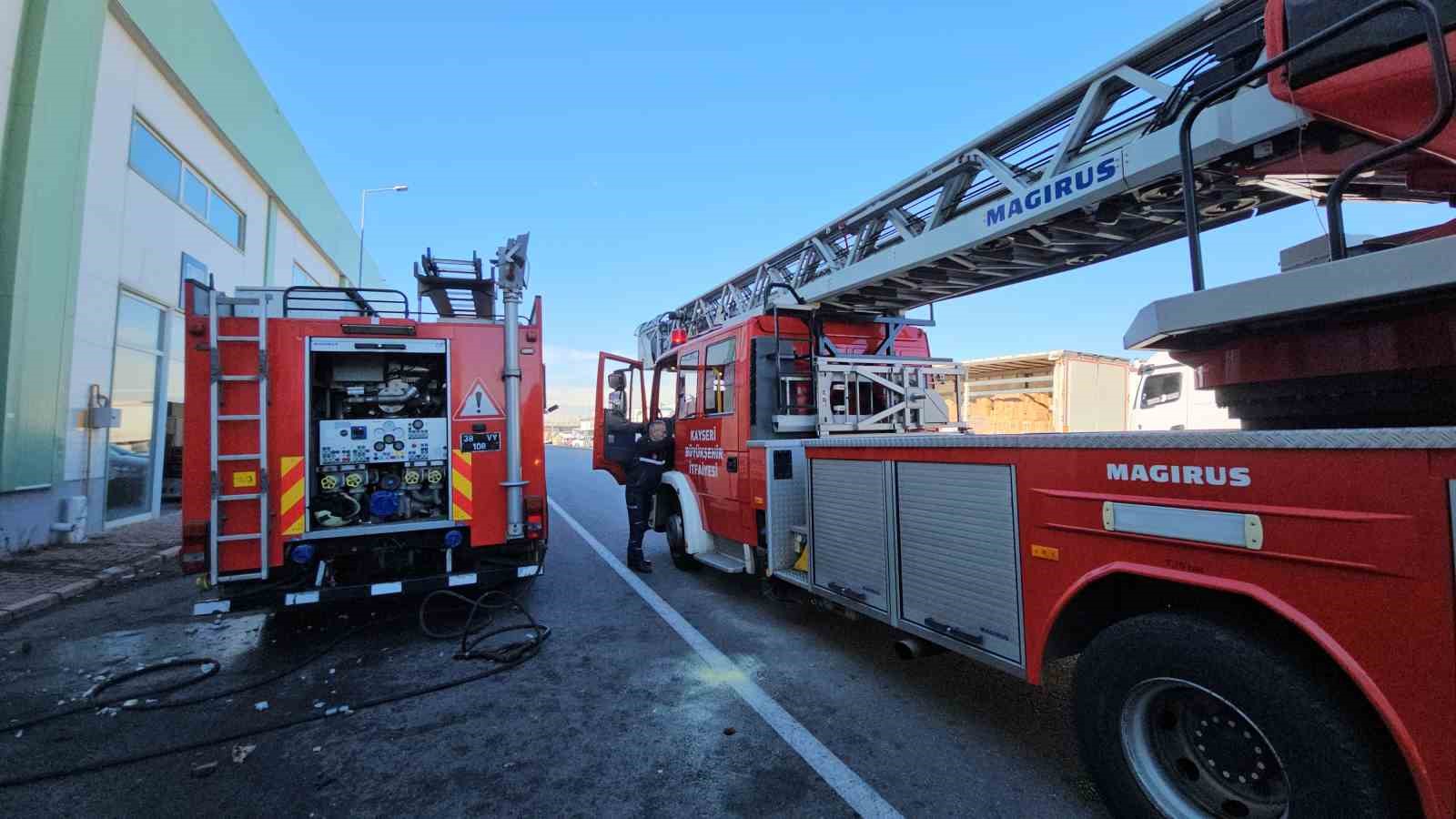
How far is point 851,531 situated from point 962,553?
38.3 inches

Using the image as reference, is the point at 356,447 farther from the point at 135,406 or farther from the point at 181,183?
the point at 181,183

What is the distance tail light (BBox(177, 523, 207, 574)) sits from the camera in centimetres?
443

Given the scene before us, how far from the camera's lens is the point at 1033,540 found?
280 cm

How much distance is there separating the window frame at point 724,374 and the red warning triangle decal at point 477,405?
2037 mm

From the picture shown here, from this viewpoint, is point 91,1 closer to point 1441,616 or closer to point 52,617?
point 52,617

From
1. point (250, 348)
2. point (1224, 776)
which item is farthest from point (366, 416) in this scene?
point (1224, 776)

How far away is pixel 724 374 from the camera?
605cm

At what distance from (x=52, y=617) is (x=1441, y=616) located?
8907 millimetres

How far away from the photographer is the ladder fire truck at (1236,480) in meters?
1.79

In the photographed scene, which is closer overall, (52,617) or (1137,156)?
(1137,156)

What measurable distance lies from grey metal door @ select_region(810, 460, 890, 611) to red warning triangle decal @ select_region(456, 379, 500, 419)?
286 cm

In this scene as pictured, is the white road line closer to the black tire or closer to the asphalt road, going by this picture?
the asphalt road

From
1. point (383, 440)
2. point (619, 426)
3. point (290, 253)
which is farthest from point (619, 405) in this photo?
point (290, 253)

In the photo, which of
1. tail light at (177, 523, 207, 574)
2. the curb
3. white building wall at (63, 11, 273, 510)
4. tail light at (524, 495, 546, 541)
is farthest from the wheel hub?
white building wall at (63, 11, 273, 510)
